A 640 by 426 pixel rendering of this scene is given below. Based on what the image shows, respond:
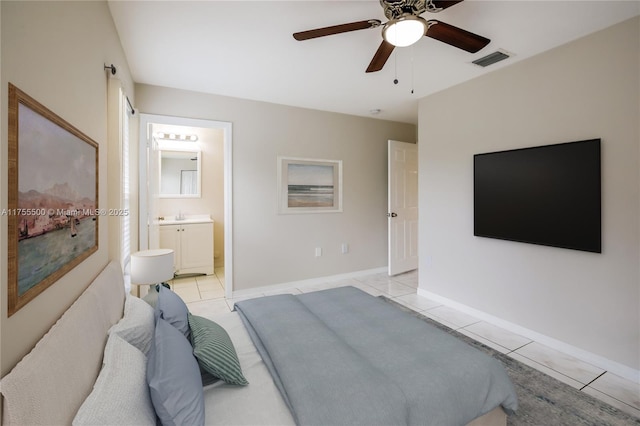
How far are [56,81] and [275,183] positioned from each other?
115 inches

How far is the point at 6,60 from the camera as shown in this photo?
0.81 meters

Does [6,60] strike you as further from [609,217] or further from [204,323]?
[609,217]

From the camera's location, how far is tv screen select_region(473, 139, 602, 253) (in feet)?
7.64

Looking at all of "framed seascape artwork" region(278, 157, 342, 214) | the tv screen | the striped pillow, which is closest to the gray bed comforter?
the striped pillow

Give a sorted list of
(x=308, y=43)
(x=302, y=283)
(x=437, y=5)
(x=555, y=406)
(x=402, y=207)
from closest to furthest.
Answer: (x=437, y=5), (x=555, y=406), (x=308, y=43), (x=302, y=283), (x=402, y=207)

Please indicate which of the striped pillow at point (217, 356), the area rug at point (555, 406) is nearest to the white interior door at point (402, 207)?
the area rug at point (555, 406)

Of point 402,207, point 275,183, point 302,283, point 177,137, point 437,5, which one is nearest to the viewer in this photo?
point 437,5

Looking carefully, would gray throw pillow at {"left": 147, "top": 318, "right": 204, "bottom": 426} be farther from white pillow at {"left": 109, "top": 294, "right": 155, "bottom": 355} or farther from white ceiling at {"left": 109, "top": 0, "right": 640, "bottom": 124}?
white ceiling at {"left": 109, "top": 0, "right": 640, "bottom": 124}

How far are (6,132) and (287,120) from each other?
11.5 feet

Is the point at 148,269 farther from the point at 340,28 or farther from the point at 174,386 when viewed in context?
the point at 340,28

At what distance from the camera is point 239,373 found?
4.26 ft

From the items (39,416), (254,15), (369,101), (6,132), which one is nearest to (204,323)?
(39,416)

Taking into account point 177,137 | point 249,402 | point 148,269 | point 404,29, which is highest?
point 177,137

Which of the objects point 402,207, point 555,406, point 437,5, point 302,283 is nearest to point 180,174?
point 302,283
